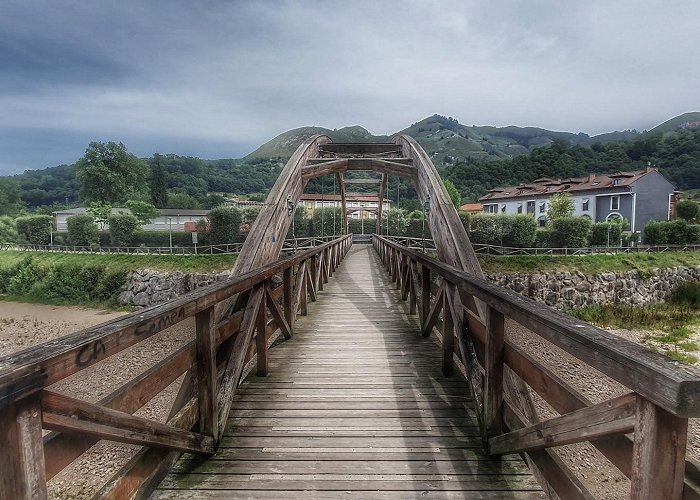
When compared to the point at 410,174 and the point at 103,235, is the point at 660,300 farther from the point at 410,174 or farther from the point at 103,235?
the point at 103,235

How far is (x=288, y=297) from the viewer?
14.4 feet

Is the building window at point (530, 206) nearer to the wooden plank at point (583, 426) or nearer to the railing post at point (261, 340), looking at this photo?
the railing post at point (261, 340)

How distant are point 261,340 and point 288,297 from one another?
1.12 meters

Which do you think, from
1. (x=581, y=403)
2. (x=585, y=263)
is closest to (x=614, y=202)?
(x=585, y=263)

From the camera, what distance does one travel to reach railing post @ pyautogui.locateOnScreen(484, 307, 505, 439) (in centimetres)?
205

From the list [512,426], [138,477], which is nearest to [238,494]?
[138,477]

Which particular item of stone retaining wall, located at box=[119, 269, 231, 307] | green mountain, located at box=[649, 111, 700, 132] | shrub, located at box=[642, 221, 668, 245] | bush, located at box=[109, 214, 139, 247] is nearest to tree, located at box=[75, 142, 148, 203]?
bush, located at box=[109, 214, 139, 247]

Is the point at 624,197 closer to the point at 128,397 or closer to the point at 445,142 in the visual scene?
the point at 128,397

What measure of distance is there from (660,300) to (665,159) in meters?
54.6

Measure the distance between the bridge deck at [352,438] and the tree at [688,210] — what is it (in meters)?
38.5

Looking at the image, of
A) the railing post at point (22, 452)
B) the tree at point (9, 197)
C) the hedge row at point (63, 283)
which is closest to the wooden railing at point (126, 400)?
the railing post at point (22, 452)

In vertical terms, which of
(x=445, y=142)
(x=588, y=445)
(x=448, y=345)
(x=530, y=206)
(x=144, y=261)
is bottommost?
(x=588, y=445)

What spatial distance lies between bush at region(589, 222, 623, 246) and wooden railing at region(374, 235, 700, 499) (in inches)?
1003

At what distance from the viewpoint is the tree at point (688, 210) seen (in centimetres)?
3006
